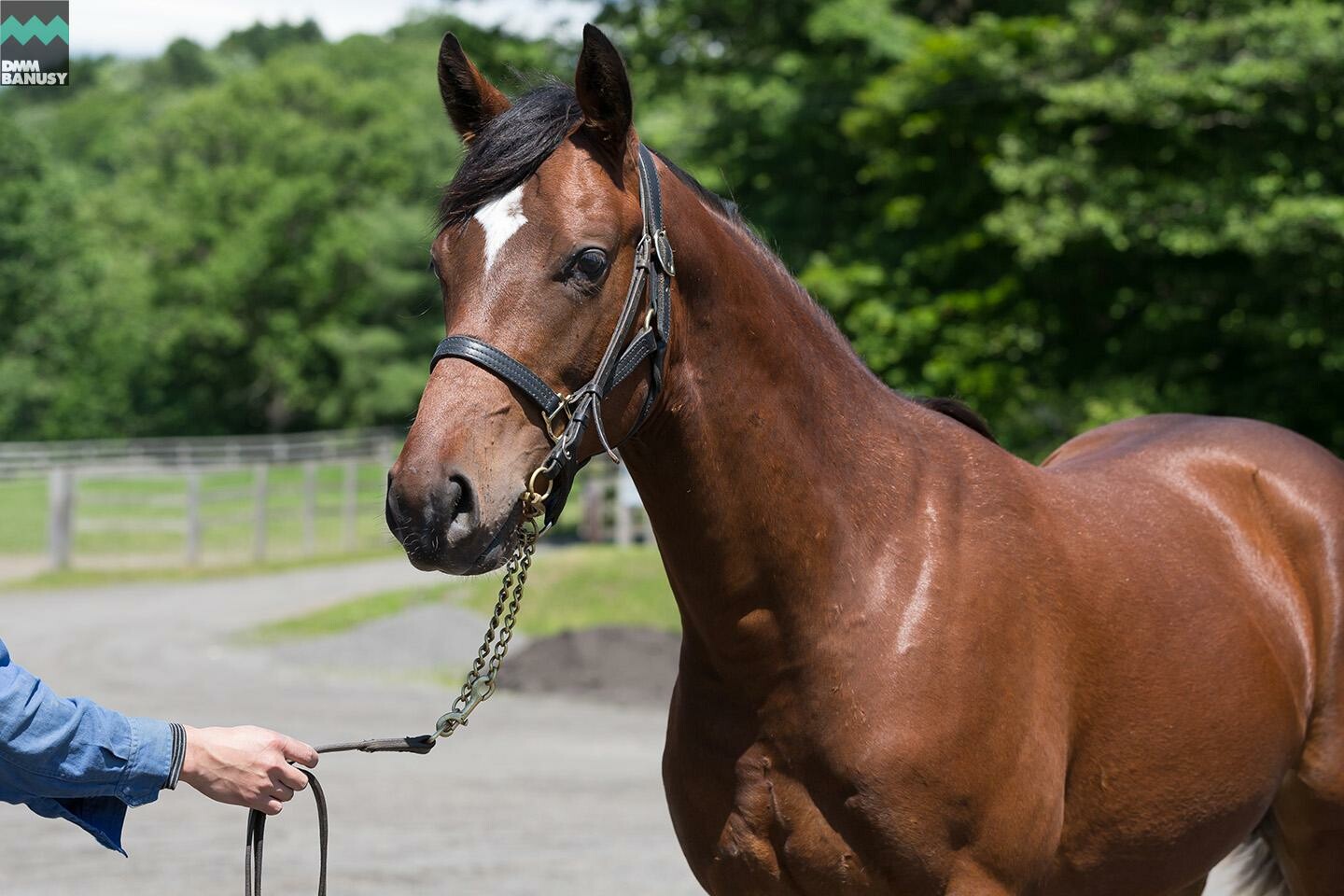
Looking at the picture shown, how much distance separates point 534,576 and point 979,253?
21.0 ft

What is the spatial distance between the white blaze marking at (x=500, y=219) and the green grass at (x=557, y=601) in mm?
10898

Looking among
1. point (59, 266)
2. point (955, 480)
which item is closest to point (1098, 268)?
point (955, 480)

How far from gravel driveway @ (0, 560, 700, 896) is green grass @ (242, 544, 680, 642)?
65 centimetres

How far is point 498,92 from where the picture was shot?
277cm

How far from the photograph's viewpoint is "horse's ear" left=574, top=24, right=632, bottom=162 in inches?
96.0

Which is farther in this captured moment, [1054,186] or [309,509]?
[309,509]

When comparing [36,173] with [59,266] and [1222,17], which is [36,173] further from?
[1222,17]

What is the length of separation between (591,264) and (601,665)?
9873 millimetres

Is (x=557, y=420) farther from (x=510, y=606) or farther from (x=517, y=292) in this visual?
(x=510, y=606)

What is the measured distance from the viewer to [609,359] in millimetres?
2426

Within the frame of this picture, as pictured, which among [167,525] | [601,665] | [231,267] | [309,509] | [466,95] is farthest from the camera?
[231,267]

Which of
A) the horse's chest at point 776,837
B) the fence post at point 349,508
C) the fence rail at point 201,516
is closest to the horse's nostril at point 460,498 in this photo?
the horse's chest at point 776,837

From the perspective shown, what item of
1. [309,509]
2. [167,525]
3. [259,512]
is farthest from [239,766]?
[309,509]

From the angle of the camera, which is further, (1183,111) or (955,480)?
(1183,111)
